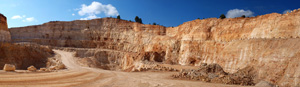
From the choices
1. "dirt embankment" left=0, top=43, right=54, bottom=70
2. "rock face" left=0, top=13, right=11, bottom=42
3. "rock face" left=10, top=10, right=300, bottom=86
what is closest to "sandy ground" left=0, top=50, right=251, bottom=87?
"rock face" left=10, top=10, right=300, bottom=86

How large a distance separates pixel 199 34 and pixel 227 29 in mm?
5321

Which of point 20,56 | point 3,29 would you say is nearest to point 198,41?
point 20,56

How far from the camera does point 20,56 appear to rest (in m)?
26.0

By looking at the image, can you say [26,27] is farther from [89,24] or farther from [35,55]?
[35,55]

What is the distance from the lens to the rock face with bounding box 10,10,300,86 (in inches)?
594

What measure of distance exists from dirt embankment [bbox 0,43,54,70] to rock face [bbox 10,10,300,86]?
12.0 m

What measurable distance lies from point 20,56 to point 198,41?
27.7 metres

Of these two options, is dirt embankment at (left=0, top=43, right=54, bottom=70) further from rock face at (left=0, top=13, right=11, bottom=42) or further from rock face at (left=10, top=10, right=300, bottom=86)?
rock face at (left=10, top=10, right=300, bottom=86)

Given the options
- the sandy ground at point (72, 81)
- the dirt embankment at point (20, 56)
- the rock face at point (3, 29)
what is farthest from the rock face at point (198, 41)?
the rock face at point (3, 29)

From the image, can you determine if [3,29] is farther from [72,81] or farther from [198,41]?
[198,41]

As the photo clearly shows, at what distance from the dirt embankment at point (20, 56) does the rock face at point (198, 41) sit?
39.2 feet

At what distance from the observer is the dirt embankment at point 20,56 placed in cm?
2416

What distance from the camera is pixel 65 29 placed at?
5491 cm

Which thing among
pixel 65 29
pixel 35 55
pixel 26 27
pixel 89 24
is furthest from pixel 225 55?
pixel 26 27
